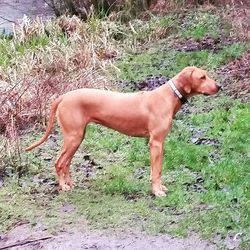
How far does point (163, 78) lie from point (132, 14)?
4412mm

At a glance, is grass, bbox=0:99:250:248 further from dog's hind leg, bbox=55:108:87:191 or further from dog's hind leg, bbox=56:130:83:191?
dog's hind leg, bbox=55:108:87:191

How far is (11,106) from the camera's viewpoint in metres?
8.94

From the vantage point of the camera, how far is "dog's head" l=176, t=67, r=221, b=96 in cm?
625

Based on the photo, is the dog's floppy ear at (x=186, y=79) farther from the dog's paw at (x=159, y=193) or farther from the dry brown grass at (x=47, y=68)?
the dry brown grass at (x=47, y=68)

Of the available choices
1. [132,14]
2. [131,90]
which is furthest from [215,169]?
[132,14]

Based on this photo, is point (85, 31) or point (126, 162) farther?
point (85, 31)

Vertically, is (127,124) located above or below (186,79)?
below

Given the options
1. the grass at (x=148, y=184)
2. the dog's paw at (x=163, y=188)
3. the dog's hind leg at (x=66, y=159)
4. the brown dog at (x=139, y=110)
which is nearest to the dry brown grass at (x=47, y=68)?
the grass at (x=148, y=184)

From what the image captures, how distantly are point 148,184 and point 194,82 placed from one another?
1.13 m

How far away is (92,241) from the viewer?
5.68 m

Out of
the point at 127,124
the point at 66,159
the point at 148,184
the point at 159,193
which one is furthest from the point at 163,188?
the point at 66,159

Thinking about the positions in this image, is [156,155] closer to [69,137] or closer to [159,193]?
[159,193]

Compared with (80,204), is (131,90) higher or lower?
lower

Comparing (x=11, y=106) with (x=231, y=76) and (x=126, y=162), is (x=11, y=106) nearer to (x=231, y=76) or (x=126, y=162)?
(x=126, y=162)
